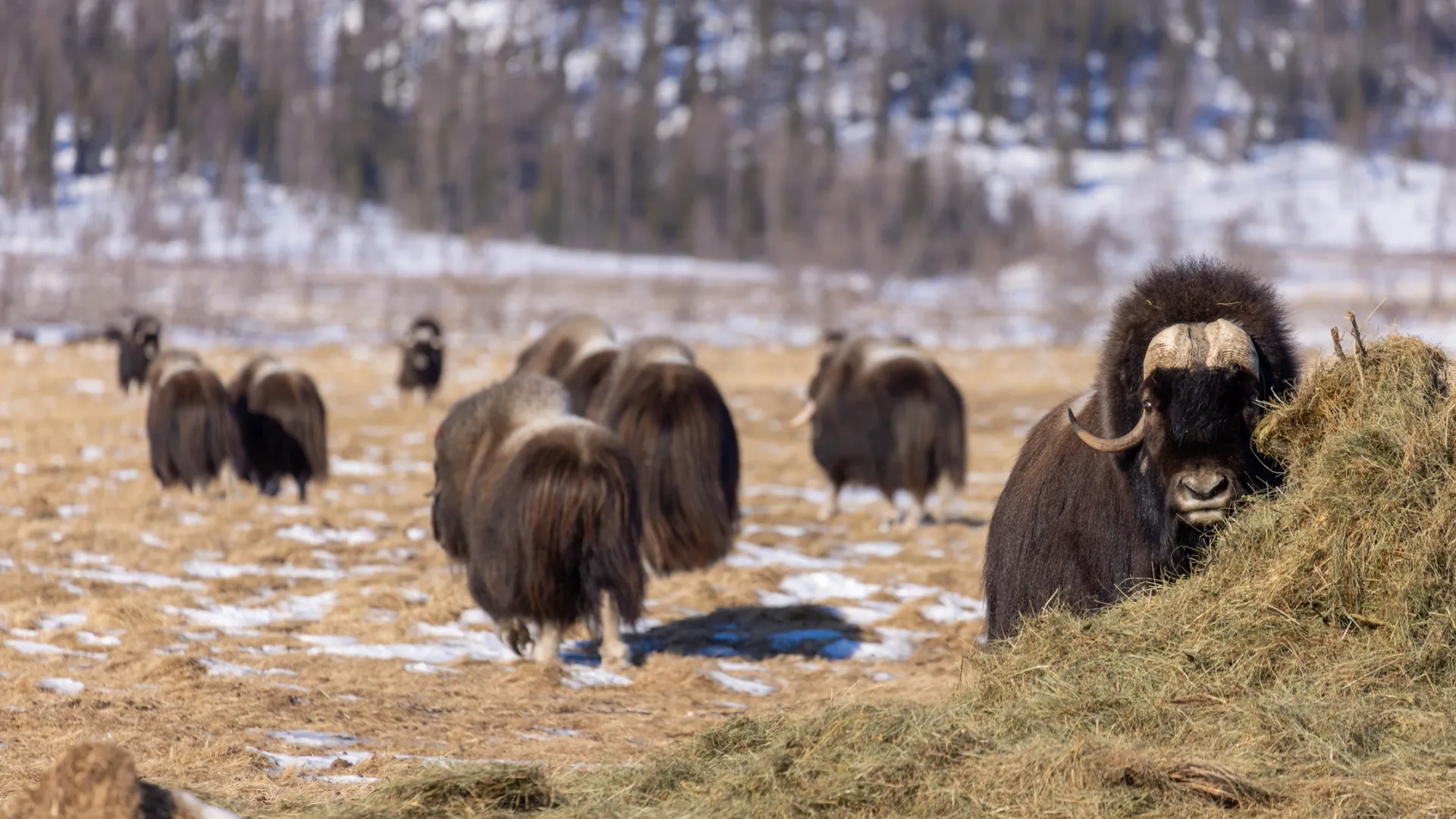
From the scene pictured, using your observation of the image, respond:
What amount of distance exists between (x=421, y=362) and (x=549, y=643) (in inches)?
A: 617

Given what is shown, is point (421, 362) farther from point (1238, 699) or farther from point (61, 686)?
point (1238, 699)

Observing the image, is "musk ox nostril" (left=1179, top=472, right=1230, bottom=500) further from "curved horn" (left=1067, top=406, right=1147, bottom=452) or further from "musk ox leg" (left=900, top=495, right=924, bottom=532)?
"musk ox leg" (left=900, top=495, right=924, bottom=532)

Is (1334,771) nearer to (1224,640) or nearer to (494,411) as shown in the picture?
(1224,640)

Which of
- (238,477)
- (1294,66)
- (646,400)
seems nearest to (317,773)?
(646,400)

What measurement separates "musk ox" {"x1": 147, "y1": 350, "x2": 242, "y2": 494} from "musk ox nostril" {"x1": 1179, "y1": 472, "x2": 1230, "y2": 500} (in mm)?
10672

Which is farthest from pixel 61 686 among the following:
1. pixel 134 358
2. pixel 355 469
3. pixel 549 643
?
pixel 134 358

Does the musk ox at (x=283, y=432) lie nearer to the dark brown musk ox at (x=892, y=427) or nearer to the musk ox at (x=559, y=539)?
the dark brown musk ox at (x=892, y=427)

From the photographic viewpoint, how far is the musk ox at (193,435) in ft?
43.9

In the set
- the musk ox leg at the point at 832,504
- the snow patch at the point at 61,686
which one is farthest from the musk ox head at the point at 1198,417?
the musk ox leg at the point at 832,504

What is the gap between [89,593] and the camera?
8.47 meters

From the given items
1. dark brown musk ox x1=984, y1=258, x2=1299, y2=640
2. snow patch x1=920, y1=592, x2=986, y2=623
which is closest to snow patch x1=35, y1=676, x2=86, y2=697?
dark brown musk ox x1=984, y1=258, x2=1299, y2=640

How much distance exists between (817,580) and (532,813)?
586 centimetres

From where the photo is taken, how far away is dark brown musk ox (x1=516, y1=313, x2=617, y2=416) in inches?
465

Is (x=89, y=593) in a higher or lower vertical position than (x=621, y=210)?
lower
